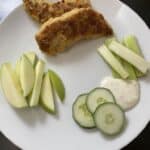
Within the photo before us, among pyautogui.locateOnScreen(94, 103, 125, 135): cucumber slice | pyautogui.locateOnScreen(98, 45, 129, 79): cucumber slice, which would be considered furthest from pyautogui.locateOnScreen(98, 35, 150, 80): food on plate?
pyautogui.locateOnScreen(94, 103, 125, 135): cucumber slice

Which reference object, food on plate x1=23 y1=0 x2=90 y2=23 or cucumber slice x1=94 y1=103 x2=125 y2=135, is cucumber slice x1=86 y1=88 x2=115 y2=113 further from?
food on plate x1=23 y1=0 x2=90 y2=23

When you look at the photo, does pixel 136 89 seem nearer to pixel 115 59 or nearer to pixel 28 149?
pixel 115 59

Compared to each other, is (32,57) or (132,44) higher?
(32,57)

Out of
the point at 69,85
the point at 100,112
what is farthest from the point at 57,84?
the point at 100,112

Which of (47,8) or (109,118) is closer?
(109,118)

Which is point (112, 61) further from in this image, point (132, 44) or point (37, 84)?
point (37, 84)

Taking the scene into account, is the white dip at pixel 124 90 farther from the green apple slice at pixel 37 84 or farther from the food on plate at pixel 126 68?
→ the green apple slice at pixel 37 84
